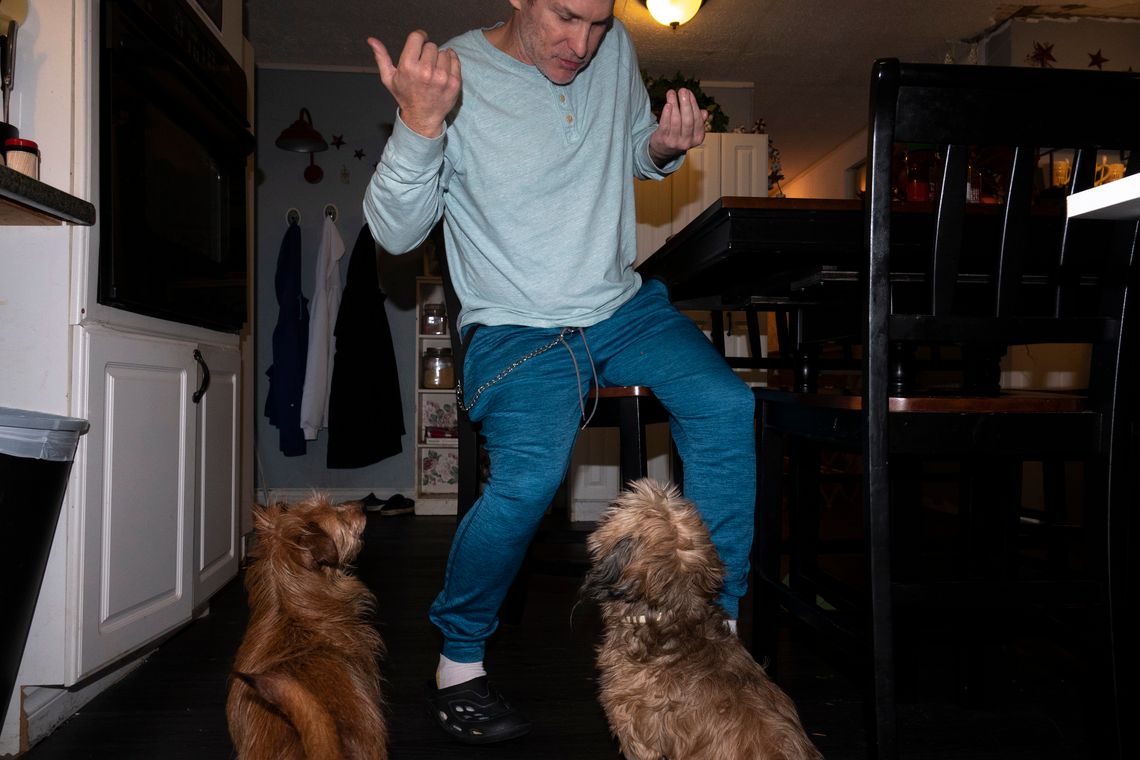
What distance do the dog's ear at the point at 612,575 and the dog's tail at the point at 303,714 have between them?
0.45 metres

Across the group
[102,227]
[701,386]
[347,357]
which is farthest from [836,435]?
[347,357]

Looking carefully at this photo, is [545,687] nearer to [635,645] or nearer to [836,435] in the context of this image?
[635,645]

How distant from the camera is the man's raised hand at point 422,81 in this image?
1.33 metres

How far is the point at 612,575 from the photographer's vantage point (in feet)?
4.08

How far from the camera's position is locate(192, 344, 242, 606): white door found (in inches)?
88.3

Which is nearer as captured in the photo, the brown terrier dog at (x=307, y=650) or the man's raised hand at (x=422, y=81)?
the brown terrier dog at (x=307, y=650)

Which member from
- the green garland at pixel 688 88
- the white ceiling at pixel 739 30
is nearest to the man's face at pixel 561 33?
the green garland at pixel 688 88

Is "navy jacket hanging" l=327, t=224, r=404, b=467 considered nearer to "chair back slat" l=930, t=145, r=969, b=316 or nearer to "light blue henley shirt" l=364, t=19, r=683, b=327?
"light blue henley shirt" l=364, t=19, r=683, b=327

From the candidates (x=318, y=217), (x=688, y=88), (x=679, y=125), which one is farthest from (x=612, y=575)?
(x=318, y=217)

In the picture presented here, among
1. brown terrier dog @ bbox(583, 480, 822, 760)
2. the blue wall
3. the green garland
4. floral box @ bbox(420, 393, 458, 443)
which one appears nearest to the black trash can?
brown terrier dog @ bbox(583, 480, 822, 760)

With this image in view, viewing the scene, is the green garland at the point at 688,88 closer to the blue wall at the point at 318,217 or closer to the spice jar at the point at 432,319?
the spice jar at the point at 432,319

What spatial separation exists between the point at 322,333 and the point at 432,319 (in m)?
0.69

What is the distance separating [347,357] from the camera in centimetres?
486

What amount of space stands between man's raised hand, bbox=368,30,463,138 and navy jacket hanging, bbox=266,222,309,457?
155 inches
